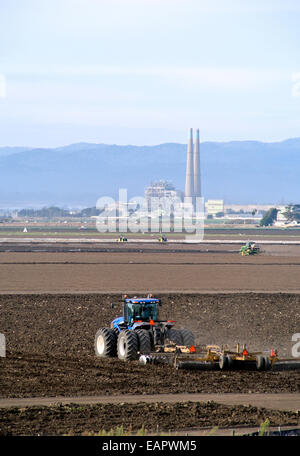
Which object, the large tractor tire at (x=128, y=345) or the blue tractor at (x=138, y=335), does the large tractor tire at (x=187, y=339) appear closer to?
Result: the blue tractor at (x=138, y=335)

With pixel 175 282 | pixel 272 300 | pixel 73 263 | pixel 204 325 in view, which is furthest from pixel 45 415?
pixel 73 263

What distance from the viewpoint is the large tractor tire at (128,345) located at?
26.5 meters

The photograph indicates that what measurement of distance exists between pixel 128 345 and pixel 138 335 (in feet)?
1.52

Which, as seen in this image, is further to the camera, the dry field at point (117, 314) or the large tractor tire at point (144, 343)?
the large tractor tire at point (144, 343)

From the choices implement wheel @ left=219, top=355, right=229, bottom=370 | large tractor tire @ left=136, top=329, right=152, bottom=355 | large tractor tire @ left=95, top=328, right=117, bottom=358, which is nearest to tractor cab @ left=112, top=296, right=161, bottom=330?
large tractor tire @ left=95, top=328, right=117, bottom=358

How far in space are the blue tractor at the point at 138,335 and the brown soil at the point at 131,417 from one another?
18.2 ft

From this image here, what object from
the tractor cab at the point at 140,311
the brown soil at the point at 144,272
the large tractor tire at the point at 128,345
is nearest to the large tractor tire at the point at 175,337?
the tractor cab at the point at 140,311

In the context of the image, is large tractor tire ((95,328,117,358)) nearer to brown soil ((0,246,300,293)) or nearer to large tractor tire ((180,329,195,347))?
large tractor tire ((180,329,195,347))

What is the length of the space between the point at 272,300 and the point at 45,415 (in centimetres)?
2896

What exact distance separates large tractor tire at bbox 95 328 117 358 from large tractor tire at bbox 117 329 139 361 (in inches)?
40.2

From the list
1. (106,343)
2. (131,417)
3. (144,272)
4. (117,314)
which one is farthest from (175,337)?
(144,272)

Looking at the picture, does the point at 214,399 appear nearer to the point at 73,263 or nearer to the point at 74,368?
the point at 74,368
